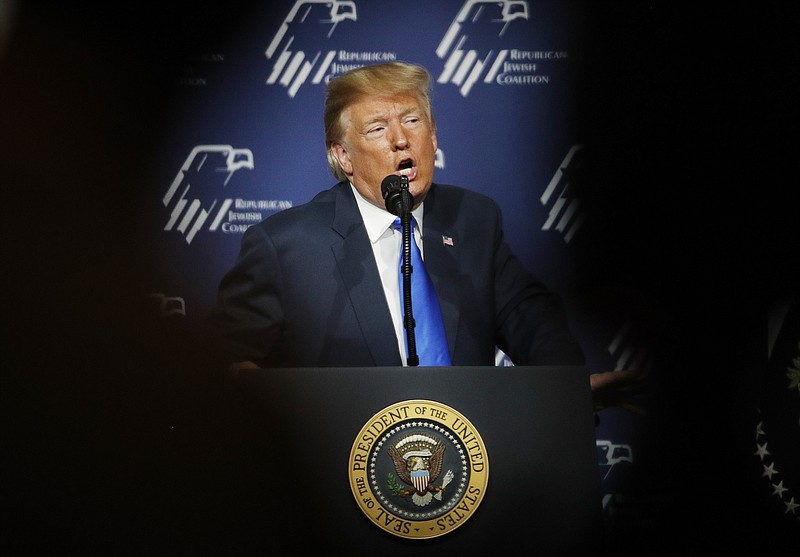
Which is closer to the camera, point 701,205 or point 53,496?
point 53,496

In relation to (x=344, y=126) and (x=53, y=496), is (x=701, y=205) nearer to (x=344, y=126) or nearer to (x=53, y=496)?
(x=344, y=126)

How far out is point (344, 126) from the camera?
10.1 ft

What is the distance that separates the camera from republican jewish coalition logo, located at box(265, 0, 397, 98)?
10.4 ft

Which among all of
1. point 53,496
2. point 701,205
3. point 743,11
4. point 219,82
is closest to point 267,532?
point 53,496

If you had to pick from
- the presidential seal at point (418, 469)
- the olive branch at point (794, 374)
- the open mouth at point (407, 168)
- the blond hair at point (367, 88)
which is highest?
the blond hair at point (367, 88)

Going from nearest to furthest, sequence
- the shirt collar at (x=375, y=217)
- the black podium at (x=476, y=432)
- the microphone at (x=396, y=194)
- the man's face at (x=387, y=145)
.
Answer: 1. the black podium at (x=476, y=432)
2. the microphone at (x=396, y=194)
3. the shirt collar at (x=375, y=217)
4. the man's face at (x=387, y=145)

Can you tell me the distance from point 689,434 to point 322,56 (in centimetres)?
187

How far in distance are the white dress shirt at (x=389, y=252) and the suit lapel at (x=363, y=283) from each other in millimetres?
18

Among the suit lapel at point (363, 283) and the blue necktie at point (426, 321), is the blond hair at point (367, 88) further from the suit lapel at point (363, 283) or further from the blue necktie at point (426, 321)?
the blue necktie at point (426, 321)

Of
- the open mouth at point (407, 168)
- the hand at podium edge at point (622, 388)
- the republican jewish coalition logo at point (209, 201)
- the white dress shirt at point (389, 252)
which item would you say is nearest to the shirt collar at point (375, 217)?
the white dress shirt at point (389, 252)

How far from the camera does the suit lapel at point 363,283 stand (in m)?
2.76

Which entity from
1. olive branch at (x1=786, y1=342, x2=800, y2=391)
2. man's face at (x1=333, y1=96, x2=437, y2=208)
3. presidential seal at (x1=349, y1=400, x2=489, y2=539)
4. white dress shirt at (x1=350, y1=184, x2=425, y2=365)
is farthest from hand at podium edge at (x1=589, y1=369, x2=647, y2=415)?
presidential seal at (x1=349, y1=400, x2=489, y2=539)

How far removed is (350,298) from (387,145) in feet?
1.86

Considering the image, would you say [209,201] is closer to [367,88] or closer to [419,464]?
[367,88]
